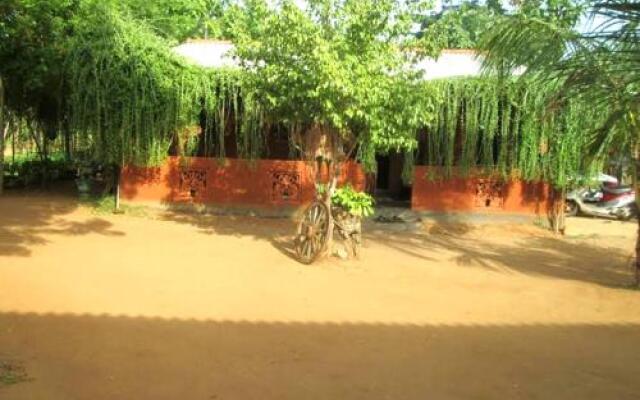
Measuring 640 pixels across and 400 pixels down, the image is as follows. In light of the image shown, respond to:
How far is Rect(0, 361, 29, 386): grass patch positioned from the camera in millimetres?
4395

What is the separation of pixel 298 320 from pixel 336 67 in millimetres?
3418

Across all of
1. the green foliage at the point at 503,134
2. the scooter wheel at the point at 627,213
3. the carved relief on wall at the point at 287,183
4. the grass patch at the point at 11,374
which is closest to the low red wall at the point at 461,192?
the green foliage at the point at 503,134

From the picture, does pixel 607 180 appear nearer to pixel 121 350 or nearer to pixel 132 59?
pixel 132 59

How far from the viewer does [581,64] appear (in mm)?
7434

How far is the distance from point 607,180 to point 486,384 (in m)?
15.4

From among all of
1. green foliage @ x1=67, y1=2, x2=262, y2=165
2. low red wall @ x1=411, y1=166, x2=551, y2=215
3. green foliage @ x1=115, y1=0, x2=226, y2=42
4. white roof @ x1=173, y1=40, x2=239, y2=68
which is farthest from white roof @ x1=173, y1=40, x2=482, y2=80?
low red wall @ x1=411, y1=166, x2=551, y2=215

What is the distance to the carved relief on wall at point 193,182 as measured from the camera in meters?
14.7

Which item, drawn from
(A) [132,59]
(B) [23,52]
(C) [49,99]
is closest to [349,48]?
(A) [132,59]

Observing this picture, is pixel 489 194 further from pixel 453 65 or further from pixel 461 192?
→ pixel 453 65

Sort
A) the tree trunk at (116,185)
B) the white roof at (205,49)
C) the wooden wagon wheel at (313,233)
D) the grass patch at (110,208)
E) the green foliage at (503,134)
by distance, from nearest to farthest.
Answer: the wooden wagon wheel at (313,233) < the green foliage at (503,134) < the grass patch at (110,208) < the tree trunk at (116,185) < the white roof at (205,49)

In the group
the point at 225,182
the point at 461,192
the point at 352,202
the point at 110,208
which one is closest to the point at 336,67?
the point at 352,202

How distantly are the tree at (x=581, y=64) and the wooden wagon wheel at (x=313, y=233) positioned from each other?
315cm

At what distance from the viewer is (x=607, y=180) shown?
18.4 m

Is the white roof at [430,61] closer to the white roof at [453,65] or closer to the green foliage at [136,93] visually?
the white roof at [453,65]
